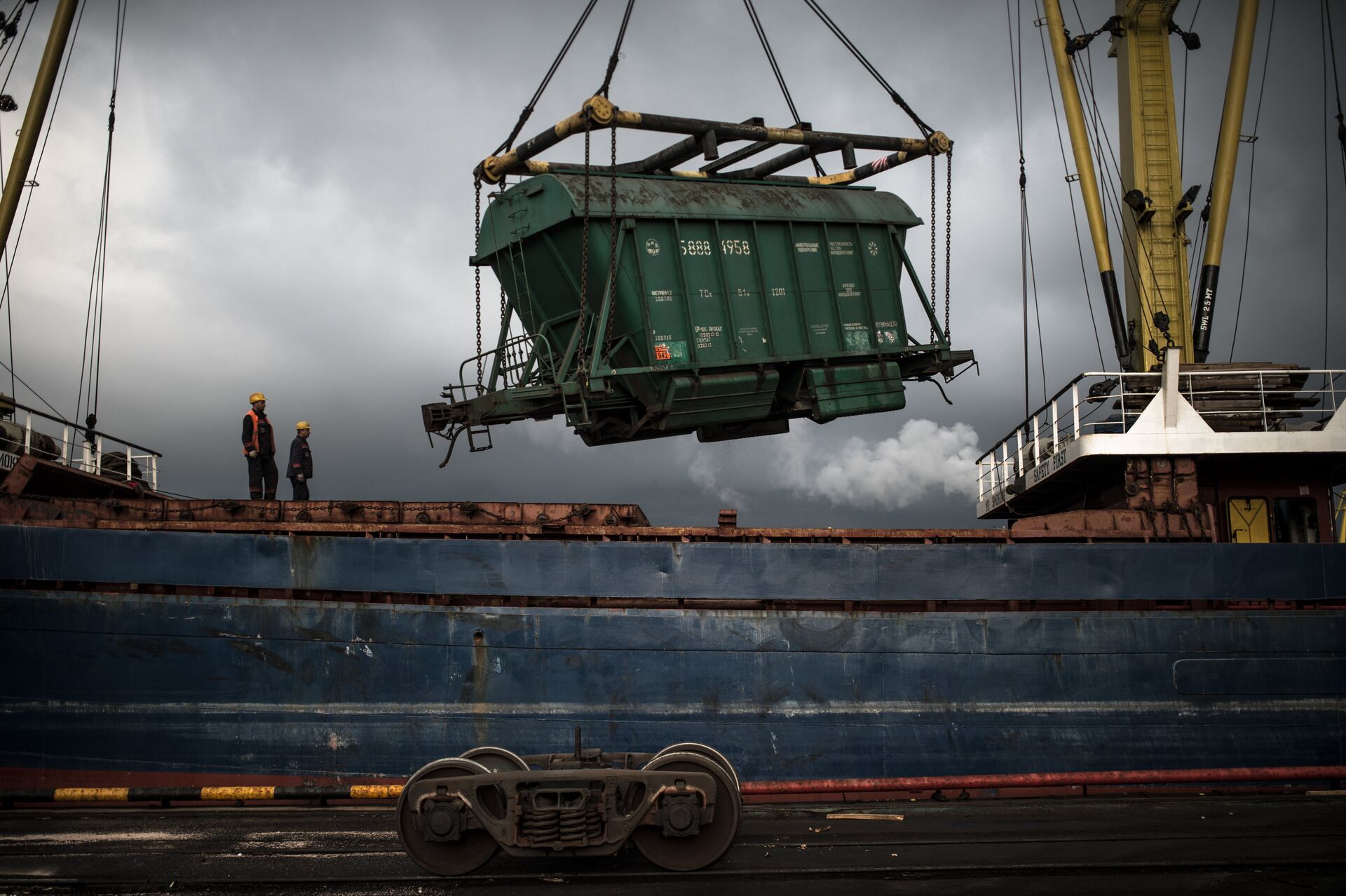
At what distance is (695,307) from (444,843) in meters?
8.61

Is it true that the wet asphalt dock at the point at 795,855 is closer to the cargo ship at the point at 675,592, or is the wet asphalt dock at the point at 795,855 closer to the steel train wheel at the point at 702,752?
the steel train wheel at the point at 702,752

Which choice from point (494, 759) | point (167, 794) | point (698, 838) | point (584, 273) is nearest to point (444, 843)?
point (494, 759)

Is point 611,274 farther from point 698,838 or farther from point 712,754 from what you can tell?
point 698,838

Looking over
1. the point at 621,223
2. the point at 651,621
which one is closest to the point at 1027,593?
the point at 651,621

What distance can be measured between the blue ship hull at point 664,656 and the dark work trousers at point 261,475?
2330 millimetres

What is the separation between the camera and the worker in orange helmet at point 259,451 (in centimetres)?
1446

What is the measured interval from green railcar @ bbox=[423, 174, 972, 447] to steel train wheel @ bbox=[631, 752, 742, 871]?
7163mm

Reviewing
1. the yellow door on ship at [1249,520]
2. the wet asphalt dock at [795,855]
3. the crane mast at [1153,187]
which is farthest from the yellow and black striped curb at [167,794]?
the crane mast at [1153,187]

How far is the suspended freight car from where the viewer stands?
44.6 feet

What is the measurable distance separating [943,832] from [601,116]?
930 centimetres

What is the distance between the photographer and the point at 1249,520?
50.0ft

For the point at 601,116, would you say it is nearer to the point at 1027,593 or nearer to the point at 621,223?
the point at 621,223

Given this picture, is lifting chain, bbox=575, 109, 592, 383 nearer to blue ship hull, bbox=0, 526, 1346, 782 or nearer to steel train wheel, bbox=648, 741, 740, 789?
blue ship hull, bbox=0, 526, 1346, 782

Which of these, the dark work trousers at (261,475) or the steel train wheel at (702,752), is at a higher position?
the dark work trousers at (261,475)
